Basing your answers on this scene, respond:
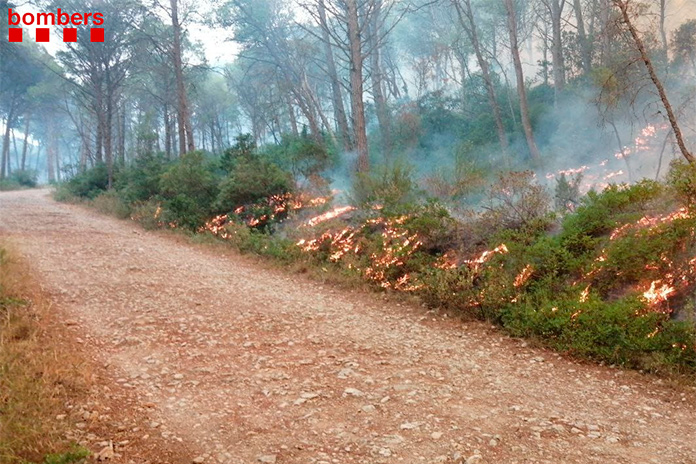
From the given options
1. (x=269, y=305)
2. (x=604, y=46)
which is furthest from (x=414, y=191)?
(x=604, y=46)

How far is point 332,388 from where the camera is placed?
3.54m

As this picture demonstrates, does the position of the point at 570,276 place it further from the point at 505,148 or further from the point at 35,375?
the point at 505,148

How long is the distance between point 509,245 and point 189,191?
8291 millimetres

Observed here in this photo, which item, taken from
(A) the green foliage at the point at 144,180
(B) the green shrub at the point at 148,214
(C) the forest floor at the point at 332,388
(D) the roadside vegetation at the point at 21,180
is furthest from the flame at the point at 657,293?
(D) the roadside vegetation at the point at 21,180

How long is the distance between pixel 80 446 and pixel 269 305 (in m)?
3.08

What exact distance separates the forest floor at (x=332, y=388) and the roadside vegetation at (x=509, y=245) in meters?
0.34

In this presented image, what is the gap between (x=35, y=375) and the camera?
333cm

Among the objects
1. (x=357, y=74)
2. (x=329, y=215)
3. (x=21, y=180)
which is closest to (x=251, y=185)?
(x=329, y=215)

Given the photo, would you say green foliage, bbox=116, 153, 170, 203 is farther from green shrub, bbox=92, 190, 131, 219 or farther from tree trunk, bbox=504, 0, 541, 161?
tree trunk, bbox=504, 0, 541, 161

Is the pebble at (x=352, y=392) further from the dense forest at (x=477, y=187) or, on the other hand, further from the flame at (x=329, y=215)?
the flame at (x=329, y=215)

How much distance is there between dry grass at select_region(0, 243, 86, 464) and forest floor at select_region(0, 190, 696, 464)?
175mm

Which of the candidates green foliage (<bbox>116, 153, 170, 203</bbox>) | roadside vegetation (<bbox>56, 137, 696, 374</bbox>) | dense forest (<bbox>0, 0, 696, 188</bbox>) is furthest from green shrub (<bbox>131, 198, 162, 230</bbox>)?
dense forest (<bbox>0, 0, 696, 188</bbox>)

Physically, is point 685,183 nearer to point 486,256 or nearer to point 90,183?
point 486,256

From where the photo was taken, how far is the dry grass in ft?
8.27
